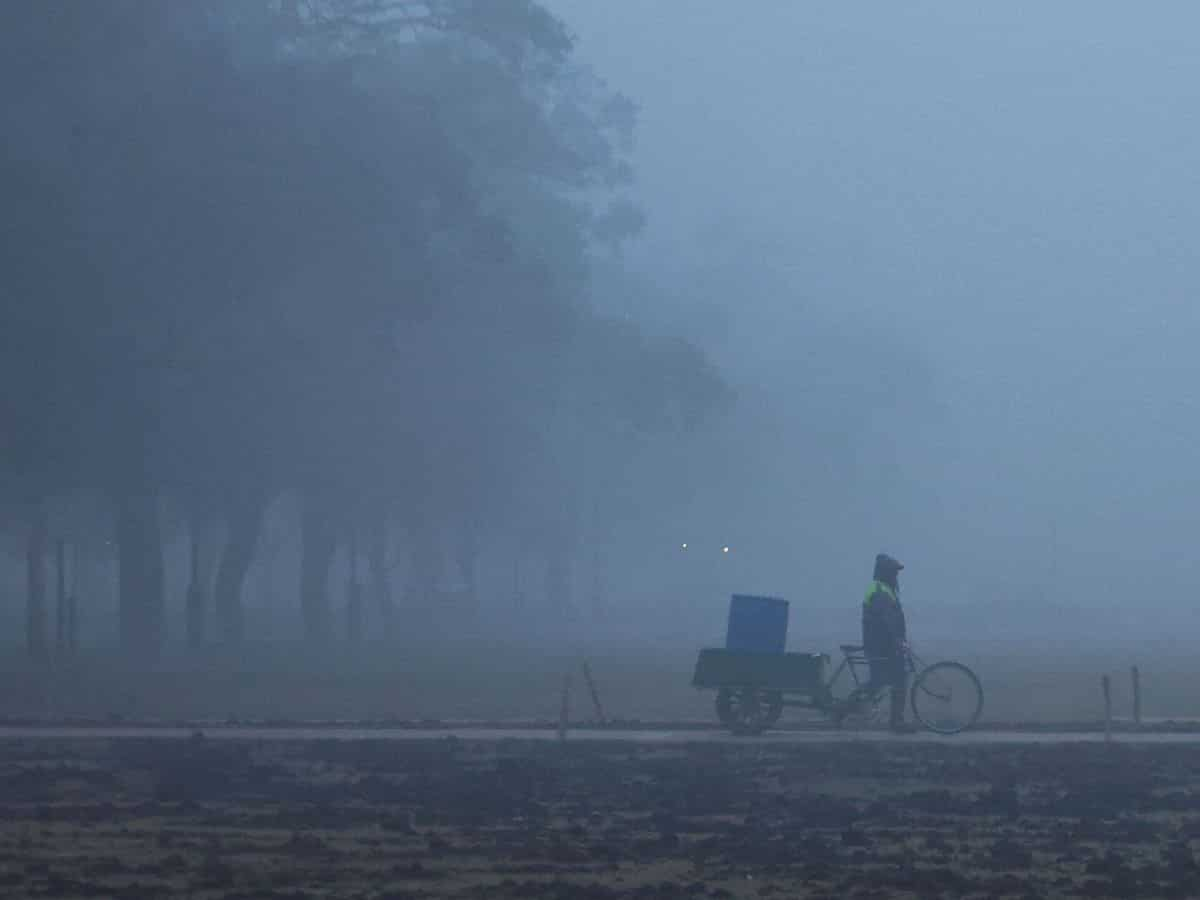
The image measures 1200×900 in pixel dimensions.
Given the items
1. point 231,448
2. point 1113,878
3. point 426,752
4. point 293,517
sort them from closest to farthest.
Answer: point 1113,878
point 426,752
point 231,448
point 293,517

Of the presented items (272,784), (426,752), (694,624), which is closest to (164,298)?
(426,752)

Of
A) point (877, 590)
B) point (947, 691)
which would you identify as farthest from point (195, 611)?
point (877, 590)

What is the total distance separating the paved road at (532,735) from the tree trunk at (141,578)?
775 inches

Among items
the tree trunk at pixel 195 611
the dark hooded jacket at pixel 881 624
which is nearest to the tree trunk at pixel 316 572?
the tree trunk at pixel 195 611

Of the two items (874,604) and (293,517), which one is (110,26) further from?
(293,517)

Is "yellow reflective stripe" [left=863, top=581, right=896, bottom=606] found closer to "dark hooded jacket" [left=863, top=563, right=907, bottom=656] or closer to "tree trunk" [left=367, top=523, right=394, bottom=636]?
"dark hooded jacket" [left=863, top=563, right=907, bottom=656]

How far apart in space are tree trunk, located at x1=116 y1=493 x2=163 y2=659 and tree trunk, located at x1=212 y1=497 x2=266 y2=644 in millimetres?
3265

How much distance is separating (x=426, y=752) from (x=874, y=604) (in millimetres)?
5191

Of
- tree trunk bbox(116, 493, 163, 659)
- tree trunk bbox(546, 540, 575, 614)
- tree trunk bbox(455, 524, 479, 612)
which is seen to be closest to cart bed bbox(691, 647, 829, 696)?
tree trunk bbox(116, 493, 163, 659)

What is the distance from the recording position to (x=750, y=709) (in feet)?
89.5

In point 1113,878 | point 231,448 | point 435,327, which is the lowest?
point 1113,878

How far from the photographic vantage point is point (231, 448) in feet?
155

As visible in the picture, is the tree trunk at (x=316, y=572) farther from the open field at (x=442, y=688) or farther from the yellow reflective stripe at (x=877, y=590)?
the yellow reflective stripe at (x=877, y=590)

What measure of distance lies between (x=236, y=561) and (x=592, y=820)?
35.5 metres
